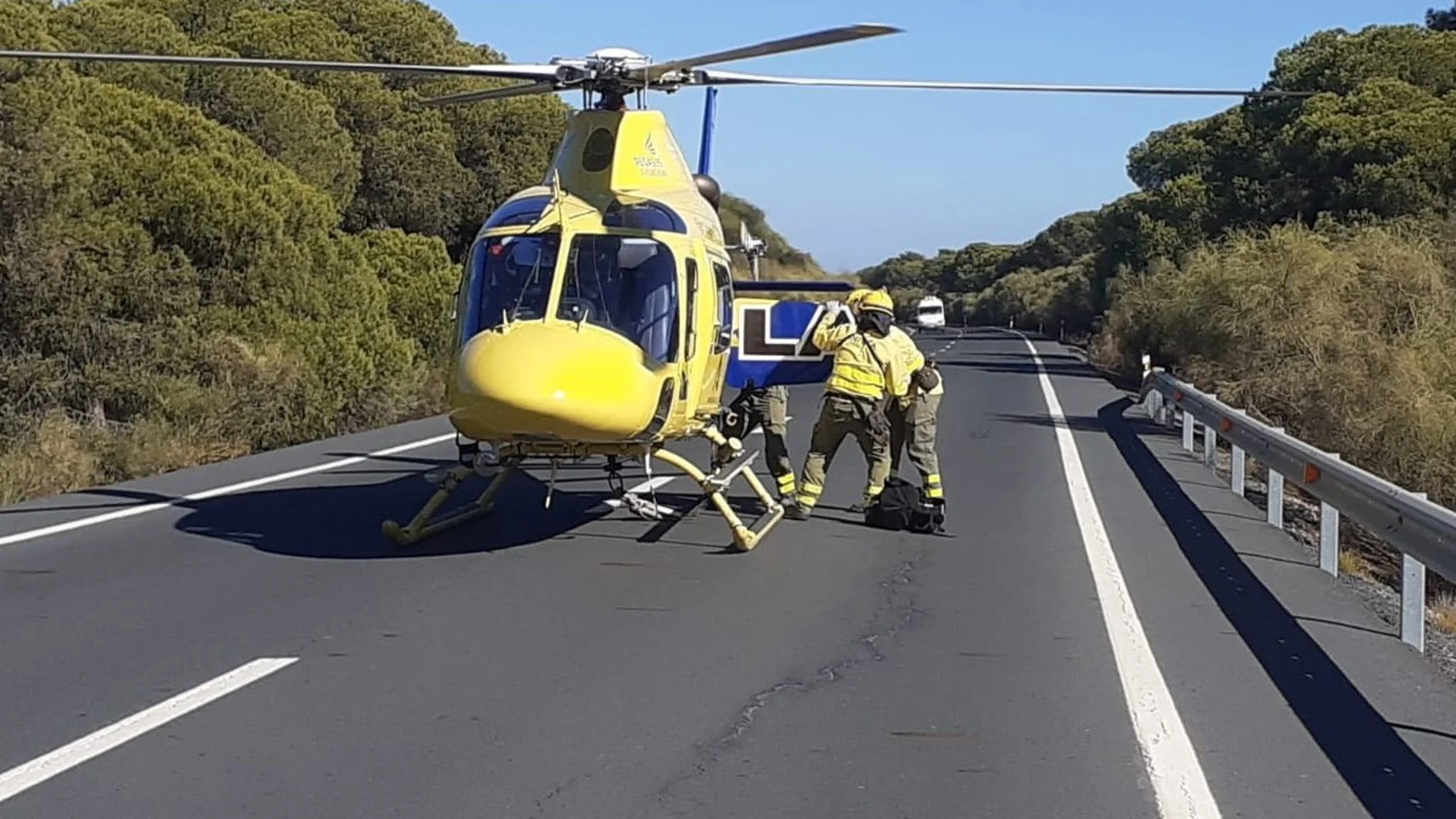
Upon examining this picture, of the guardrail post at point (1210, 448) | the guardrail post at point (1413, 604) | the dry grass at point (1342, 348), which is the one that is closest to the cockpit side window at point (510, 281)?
the guardrail post at point (1413, 604)

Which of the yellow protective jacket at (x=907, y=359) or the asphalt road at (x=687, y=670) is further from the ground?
the yellow protective jacket at (x=907, y=359)

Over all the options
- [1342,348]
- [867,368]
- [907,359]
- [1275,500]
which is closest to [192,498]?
[867,368]

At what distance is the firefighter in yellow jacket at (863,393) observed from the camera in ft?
→ 42.5

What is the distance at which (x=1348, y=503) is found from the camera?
10.6m

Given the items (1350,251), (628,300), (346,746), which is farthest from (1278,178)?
(346,746)

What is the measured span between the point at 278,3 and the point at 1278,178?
75.5 feet

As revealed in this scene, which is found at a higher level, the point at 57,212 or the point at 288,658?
the point at 57,212

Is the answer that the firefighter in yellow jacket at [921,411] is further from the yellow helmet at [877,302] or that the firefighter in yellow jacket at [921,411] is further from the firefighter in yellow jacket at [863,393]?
the yellow helmet at [877,302]

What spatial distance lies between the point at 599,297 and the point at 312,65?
2294mm

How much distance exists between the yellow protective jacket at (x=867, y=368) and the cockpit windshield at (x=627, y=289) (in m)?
2.26

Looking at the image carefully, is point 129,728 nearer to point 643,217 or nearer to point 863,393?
point 643,217

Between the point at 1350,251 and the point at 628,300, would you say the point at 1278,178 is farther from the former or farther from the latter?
the point at 628,300

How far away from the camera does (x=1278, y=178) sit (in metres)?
36.4

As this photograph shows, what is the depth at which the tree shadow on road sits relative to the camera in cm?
615
